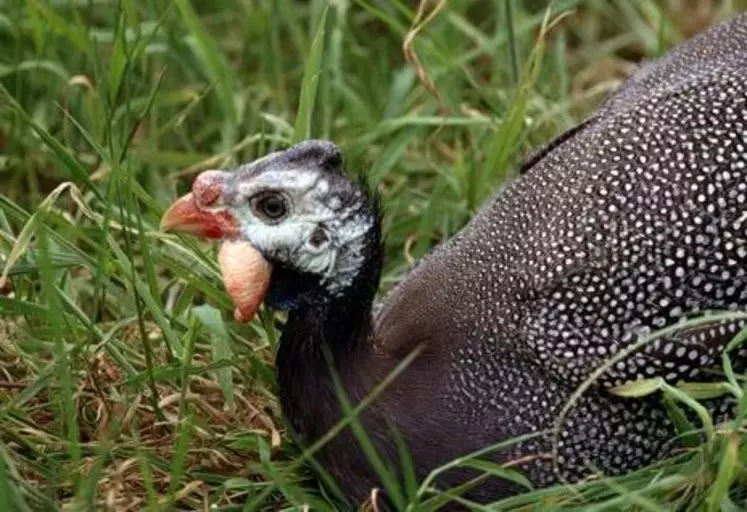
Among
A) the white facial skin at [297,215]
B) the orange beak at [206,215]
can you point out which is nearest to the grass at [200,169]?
the orange beak at [206,215]

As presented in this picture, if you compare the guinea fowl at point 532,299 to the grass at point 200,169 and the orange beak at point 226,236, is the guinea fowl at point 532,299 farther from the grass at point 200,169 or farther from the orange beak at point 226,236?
the grass at point 200,169

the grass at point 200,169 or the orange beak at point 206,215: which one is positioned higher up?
the orange beak at point 206,215

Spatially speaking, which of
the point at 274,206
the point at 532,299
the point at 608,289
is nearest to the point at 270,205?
the point at 274,206

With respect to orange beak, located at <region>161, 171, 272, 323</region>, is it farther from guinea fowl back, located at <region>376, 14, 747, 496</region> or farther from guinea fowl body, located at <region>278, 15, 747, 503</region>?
guinea fowl back, located at <region>376, 14, 747, 496</region>

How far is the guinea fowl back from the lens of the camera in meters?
2.83

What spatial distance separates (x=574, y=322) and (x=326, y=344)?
0.42 meters

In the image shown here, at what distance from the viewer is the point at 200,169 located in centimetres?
383

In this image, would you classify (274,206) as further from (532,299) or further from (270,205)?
(532,299)

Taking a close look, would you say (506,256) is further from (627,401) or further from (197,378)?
(197,378)

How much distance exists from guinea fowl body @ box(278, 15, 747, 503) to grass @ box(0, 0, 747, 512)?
109 mm

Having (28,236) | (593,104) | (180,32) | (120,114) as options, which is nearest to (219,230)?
(28,236)

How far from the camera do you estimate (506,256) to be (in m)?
2.98

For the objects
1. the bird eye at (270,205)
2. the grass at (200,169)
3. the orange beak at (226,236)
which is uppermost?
the bird eye at (270,205)

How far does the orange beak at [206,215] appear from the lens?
2.87 metres
